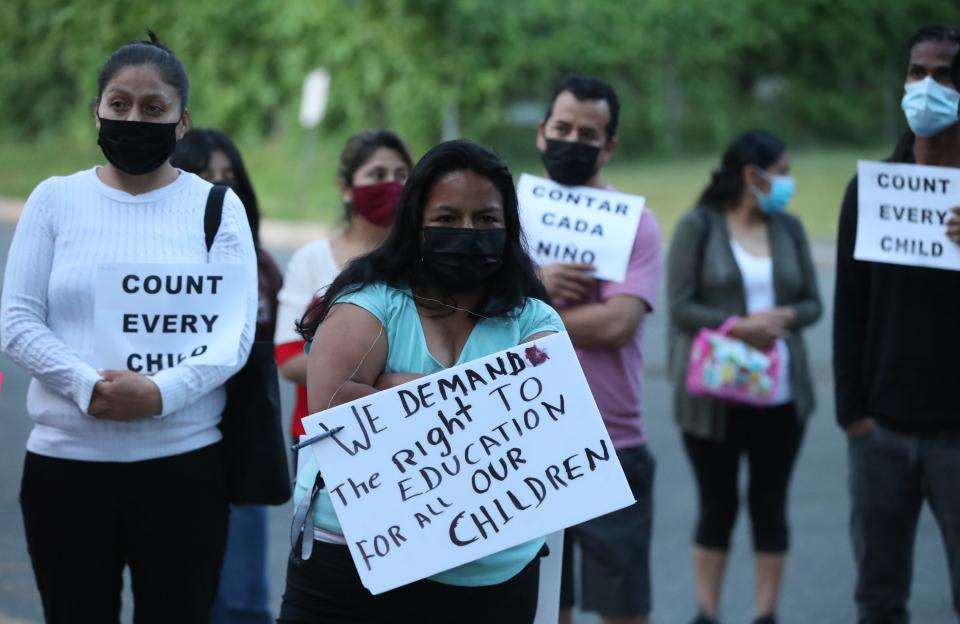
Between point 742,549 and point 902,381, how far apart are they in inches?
108

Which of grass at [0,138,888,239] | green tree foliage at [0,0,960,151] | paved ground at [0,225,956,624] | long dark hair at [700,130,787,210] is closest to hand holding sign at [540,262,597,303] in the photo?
long dark hair at [700,130,787,210]

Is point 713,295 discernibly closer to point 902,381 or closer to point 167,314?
point 902,381

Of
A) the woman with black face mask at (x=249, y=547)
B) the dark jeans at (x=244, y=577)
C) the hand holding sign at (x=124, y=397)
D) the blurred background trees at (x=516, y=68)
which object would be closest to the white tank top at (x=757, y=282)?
the woman with black face mask at (x=249, y=547)

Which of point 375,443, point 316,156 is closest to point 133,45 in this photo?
point 375,443

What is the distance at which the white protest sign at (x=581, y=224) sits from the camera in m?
4.41

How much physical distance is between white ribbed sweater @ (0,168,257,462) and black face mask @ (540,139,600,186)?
1.36m

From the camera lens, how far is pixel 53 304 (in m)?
3.49

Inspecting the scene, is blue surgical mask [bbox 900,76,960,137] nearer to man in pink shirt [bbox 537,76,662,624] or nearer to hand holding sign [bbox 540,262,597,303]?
man in pink shirt [bbox 537,76,662,624]

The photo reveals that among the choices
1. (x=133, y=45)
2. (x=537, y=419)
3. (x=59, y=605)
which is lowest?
(x=59, y=605)

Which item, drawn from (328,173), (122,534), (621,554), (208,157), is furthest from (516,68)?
(122,534)

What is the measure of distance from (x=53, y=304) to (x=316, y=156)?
2328cm

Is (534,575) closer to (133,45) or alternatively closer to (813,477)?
(133,45)

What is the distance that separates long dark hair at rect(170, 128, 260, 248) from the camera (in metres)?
4.67

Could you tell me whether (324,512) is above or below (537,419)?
below
